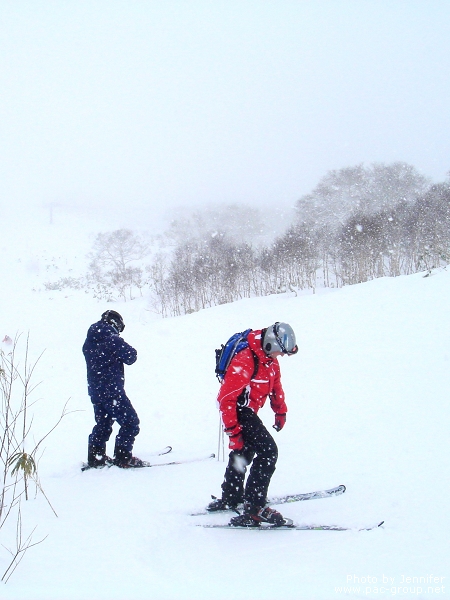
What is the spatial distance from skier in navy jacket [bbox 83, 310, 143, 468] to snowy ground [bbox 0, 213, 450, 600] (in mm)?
306

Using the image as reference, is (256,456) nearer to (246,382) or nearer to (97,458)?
(246,382)

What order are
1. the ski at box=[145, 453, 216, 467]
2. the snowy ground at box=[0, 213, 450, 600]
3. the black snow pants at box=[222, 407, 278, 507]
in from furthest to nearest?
the ski at box=[145, 453, 216, 467]
the black snow pants at box=[222, 407, 278, 507]
the snowy ground at box=[0, 213, 450, 600]

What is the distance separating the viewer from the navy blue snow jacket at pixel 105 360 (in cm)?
426

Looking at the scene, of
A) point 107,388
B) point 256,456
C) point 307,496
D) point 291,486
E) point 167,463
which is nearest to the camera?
point 256,456

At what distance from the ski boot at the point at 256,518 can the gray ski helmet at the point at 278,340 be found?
1.27m

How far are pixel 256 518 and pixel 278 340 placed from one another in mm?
1419

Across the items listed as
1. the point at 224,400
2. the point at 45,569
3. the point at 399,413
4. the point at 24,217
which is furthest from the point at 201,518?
the point at 24,217

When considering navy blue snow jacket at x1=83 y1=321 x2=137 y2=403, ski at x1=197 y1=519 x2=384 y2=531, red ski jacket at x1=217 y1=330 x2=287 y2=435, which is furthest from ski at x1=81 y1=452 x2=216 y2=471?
red ski jacket at x1=217 y1=330 x2=287 y2=435

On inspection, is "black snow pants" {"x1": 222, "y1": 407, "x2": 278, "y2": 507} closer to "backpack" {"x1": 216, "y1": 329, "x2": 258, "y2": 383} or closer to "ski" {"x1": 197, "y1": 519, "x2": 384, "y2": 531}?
"ski" {"x1": 197, "y1": 519, "x2": 384, "y2": 531}

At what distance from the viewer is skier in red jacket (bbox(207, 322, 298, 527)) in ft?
9.97

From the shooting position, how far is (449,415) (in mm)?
5930

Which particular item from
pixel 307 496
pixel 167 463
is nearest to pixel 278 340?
pixel 307 496

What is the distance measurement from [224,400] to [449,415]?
4.59 meters

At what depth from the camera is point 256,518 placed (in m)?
3.09
